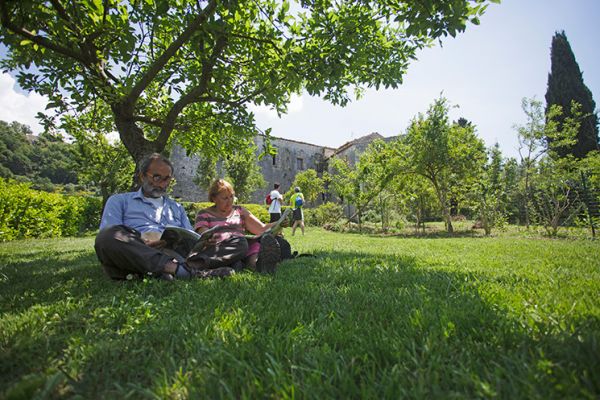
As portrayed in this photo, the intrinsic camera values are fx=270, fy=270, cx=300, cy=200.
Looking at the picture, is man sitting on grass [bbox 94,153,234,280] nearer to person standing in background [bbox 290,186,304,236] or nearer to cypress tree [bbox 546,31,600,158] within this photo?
person standing in background [bbox 290,186,304,236]

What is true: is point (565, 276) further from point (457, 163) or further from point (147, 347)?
point (457, 163)

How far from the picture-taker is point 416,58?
15.1ft

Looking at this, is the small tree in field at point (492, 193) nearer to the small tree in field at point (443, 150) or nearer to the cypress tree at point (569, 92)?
the small tree in field at point (443, 150)

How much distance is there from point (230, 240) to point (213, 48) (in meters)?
3.21

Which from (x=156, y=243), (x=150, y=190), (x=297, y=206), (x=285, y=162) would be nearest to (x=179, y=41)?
(x=150, y=190)

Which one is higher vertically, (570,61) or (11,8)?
(570,61)

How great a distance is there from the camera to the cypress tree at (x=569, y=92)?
2219 centimetres

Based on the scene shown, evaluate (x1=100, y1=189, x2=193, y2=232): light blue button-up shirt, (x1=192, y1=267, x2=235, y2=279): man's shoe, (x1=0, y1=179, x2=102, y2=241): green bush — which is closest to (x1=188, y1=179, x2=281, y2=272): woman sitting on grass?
(x1=192, y1=267, x2=235, y2=279): man's shoe

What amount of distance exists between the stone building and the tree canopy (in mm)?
21477

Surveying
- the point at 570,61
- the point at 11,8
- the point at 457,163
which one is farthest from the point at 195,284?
the point at 570,61

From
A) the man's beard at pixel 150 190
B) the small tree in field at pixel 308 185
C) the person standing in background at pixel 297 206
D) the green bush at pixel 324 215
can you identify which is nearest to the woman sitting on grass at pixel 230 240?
the man's beard at pixel 150 190

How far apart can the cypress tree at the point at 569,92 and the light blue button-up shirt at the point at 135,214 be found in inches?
1142

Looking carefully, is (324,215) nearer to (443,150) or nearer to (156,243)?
(443,150)

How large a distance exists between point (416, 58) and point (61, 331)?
5552 millimetres
